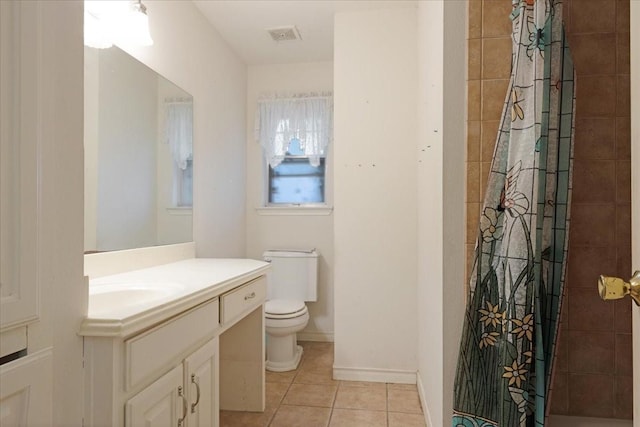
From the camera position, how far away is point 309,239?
3.33 m

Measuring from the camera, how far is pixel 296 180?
346 centimetres

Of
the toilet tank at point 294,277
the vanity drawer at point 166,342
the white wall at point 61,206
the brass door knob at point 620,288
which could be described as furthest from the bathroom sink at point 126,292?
the toilet tank at point 294,277

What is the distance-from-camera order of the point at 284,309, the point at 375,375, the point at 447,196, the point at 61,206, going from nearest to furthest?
the point at 61,206 < the point at 447,196 < the point at 375,375 < the point at 284,309

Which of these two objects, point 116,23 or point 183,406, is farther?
point 116,23

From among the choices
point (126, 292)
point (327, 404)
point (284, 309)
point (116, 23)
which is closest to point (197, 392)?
point (126, 292)

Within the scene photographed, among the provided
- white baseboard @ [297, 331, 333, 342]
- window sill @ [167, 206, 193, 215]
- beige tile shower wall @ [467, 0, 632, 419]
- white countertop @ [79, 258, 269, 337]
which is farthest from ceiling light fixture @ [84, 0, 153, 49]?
white baseboard @ [297, 331, 333, 342]

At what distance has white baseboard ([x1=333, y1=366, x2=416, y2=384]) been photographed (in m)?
2.49

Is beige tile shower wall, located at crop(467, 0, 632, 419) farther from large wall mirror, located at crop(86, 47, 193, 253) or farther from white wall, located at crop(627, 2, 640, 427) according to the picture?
large wall mirror, located at crop(86, 47, 193, 253)

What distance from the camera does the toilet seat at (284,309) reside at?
2.60 meters

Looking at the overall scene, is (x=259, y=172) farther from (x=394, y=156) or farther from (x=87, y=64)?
(x=87, y=64)

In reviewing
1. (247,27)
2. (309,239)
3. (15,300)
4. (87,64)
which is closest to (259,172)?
(309,239)

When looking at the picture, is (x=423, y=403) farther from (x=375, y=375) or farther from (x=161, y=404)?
(x=161, y=404)

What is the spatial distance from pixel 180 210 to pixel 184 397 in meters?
1.28

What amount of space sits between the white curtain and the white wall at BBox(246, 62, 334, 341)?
102 cm
